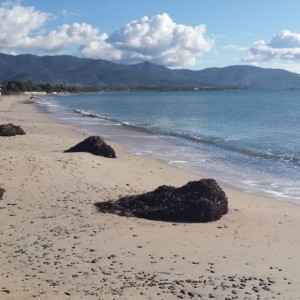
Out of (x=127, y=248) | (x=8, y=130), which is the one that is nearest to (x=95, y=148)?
(x=8, y=130)

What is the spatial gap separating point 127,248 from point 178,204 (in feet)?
9.25

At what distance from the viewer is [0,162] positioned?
658 inches

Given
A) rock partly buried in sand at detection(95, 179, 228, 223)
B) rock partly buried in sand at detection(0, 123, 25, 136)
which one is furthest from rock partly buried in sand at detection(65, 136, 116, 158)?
rock partly buried in sand at detection(95, 179, 228, 223)

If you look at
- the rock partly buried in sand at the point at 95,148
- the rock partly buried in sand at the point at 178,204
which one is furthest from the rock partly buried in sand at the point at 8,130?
the rock partly buried in sand at the point at 178,204

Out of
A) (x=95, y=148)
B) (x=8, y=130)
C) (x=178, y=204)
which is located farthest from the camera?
(x=8, y=130)

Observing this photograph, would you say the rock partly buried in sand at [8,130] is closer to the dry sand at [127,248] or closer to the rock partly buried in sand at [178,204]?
the dry sand at [127,248]

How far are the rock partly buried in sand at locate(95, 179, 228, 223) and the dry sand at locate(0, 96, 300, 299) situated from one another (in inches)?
12.7

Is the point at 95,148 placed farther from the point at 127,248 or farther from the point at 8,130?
the point at 127,248

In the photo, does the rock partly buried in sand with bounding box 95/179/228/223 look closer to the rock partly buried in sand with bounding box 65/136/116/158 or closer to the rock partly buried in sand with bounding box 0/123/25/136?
the rock partly buried in sand with bounding box 65/136/116/158

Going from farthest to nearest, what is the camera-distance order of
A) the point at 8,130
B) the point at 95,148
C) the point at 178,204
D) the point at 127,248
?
the point at 8,130, the point at 95,148, the point at 178,204, the point at 127,248

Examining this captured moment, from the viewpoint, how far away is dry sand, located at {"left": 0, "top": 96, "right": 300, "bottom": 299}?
7.26m

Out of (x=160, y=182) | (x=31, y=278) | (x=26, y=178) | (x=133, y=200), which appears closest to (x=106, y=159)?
(x=160, y=182)

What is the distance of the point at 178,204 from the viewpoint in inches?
457

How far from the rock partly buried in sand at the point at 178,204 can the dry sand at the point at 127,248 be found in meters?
0.32
